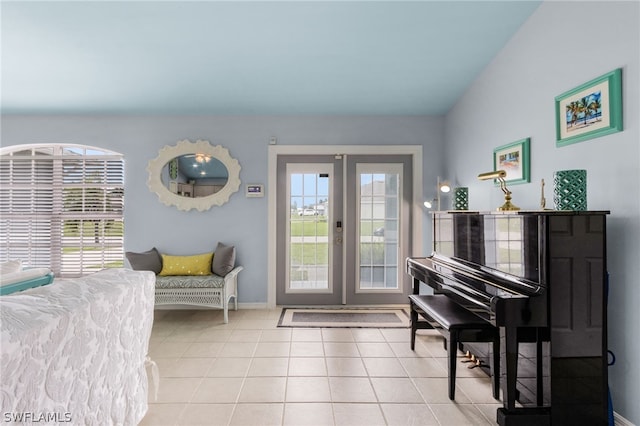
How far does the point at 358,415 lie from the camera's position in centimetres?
206

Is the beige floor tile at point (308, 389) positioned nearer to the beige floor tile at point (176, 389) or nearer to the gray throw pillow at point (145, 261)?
the beige floor tile at point (176, 389)

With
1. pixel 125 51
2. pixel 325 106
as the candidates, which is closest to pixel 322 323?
pixel 325 106

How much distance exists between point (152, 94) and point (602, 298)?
422 centimetres

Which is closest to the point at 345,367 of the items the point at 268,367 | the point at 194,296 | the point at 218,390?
the point at 268,367

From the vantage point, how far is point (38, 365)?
109 centimetres

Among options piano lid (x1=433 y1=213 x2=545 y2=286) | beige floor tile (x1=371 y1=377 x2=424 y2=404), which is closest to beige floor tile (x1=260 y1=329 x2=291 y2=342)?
beige floor tile (x1=371 y1=377 x2=424 y2=404)

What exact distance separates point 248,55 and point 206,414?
9.32 feet

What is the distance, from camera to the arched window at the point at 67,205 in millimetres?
4312

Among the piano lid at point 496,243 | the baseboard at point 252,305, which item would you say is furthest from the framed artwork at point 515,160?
the baseboard at point 252,305

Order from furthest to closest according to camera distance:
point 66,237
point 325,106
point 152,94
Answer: point 66,237 < point 325,106 < point 152,94

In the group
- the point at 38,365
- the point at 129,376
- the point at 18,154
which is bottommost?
the point at 129,376

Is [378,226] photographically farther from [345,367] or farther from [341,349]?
[345,367]

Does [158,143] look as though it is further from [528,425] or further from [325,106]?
[528,425]

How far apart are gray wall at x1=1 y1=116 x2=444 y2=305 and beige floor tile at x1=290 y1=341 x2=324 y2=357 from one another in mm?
1289
